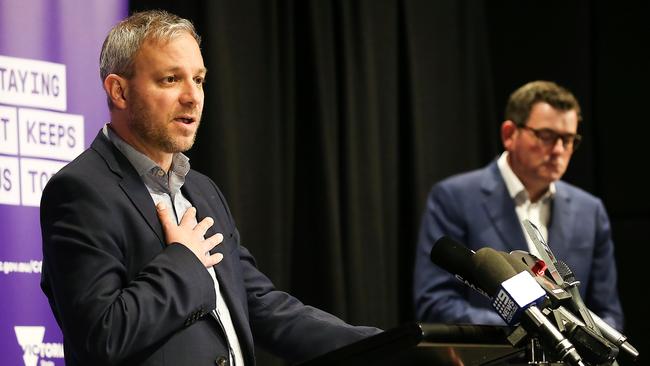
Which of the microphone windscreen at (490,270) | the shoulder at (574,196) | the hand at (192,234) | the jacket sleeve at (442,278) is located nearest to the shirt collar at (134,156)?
the hand at (192,234)

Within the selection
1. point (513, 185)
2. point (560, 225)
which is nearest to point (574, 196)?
point (560, 225)

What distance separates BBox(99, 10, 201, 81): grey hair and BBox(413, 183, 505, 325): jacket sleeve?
84.6 inches

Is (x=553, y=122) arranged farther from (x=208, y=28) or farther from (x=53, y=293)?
(x=53, y=293)

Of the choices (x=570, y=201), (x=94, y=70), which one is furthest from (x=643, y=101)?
(x=94, y=70)

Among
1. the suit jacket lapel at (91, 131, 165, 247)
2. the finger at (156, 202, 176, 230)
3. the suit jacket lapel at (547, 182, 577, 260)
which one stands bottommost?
the suit jacket lapel at (547, 182, 577, 260)

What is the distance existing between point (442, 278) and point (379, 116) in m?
1.26

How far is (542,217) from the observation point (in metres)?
4.88

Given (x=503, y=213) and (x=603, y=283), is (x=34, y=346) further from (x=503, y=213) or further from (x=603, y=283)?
(x=603, y=283)

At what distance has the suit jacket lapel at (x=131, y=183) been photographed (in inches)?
104

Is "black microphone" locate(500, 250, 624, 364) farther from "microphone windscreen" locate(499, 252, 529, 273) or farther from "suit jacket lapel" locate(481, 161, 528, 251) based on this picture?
"suit jacket lapel" locate(481, 161, 528, 251)

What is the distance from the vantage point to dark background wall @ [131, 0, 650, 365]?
16.1ft

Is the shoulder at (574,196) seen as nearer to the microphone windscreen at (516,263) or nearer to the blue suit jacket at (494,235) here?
the blue suit jacket at (494,235)

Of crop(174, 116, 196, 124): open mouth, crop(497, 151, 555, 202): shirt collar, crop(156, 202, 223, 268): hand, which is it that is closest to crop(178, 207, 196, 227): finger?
crop(156, 202, 223, 268): hand

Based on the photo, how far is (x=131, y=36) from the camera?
275 cm
